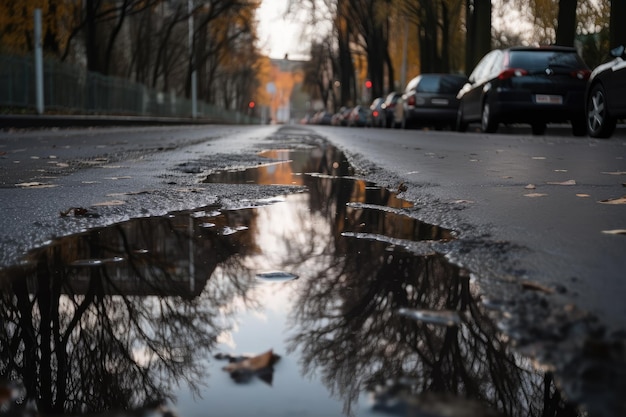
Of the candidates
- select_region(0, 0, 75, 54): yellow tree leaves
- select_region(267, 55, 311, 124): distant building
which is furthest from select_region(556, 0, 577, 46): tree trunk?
select_region(267, 55, 311, 124): distant building

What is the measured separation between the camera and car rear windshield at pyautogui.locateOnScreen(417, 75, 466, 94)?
21.9m

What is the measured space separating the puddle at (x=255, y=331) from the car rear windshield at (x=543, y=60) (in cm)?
1219

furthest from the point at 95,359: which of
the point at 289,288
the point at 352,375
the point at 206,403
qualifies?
the point at 289,288

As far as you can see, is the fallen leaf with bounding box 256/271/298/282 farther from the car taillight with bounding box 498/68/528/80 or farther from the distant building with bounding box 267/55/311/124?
the distant building with bounding box 267/55/311/124

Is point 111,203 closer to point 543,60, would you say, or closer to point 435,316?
point 435,316

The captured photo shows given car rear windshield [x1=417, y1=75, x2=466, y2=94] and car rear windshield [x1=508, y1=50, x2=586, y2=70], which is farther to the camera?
car rear windshield [x1=417, y1=75, x2=466, y2=94]

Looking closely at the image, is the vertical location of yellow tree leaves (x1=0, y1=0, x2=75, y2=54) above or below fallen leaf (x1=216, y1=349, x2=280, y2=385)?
above

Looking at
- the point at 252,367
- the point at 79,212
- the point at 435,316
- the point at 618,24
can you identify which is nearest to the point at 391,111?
the point at 618,24

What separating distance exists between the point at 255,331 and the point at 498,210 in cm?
219

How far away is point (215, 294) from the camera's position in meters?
1.99

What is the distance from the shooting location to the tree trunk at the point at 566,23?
17844mm

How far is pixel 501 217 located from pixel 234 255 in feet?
4.53

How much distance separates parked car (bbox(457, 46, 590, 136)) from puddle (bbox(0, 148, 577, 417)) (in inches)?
462

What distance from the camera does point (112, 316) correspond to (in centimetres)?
179
